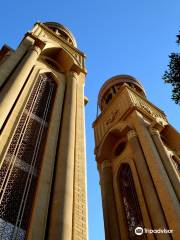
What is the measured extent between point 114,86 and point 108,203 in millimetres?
12317

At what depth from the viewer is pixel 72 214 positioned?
725 centimetres

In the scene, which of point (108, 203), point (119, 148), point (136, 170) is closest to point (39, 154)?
point (136, 170)

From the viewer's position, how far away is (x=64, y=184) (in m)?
7.81

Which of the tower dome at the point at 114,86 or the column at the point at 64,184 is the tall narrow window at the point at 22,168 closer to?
the column at the point at 64,184

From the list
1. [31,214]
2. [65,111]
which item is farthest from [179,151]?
[31,214]

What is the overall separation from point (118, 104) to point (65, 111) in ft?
35.5

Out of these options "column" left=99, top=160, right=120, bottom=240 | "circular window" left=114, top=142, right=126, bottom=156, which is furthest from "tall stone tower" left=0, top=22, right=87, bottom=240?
"circular window" left=114, top=142, right=126, bottom=156

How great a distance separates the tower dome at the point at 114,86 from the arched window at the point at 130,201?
376 inches

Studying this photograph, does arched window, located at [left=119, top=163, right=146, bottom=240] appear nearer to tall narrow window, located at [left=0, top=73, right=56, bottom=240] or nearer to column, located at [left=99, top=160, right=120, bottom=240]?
column, located at [left=99, top=160, right=120, bottom=240]

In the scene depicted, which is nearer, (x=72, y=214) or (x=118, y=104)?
(x=72, y=214)

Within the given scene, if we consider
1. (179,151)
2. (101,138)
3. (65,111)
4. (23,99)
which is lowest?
(23,99)

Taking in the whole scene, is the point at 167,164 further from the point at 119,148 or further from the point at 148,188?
the point at 119,148

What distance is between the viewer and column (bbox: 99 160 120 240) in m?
15.3

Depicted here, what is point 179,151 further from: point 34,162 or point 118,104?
point 34,162
